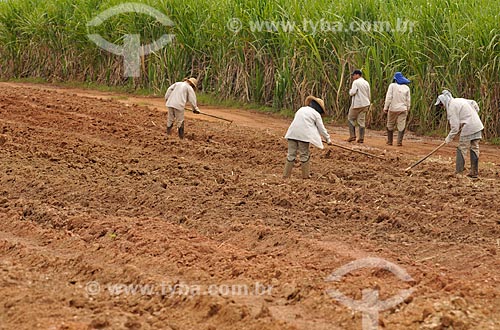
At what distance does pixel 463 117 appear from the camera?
1206cm

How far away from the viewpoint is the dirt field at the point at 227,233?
654cm

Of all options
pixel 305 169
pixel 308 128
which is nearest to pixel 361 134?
pixel 305 169

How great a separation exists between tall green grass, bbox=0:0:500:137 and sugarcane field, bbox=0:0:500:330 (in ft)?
0.15

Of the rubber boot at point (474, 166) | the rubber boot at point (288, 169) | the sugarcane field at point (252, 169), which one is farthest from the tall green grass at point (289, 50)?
the rubber boot at point (288, 169)

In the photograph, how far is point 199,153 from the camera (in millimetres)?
13578

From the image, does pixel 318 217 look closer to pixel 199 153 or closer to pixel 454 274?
pixel 454 274

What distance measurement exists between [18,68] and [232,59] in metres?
8.30

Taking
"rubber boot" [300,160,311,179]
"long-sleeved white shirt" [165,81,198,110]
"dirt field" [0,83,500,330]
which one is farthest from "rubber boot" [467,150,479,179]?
"long-sleeved white shirt" [165,81,198,110]

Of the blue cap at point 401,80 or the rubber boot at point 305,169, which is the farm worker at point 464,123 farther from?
the blue cap at point 401,80

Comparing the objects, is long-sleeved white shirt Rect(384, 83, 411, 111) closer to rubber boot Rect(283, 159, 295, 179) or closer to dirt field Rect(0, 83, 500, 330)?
dirt field Rect(0, 83, 500, 330)

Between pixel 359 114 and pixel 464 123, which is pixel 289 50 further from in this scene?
pixel 464 123

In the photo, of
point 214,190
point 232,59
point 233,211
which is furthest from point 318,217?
point 232,59

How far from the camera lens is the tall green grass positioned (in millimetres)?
15945

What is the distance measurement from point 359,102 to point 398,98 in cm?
66
